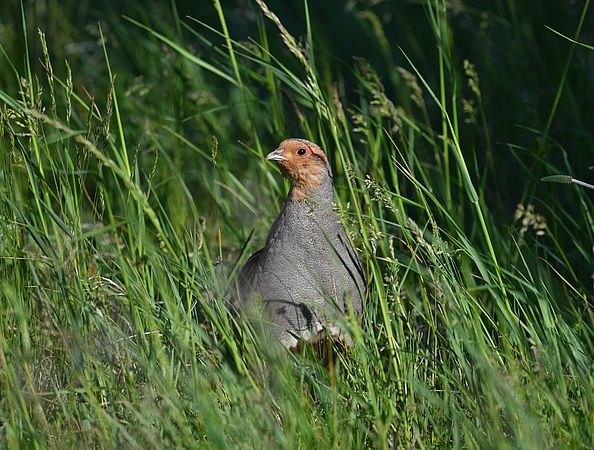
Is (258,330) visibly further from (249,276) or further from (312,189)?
(312,189)

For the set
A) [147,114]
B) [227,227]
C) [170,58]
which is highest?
[170,58]

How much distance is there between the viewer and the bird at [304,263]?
10.9 feet

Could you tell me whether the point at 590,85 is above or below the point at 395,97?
above

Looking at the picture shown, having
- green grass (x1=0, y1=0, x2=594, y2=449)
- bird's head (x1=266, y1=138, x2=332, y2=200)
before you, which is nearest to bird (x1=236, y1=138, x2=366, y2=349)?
bird's head (x1=266, y1=138, x2=332, y2=200)

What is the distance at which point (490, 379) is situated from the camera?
96.0 inches

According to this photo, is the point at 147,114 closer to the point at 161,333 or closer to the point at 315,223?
the point at 315,223

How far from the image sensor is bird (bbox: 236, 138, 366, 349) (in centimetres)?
332

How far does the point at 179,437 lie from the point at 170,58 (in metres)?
2.24

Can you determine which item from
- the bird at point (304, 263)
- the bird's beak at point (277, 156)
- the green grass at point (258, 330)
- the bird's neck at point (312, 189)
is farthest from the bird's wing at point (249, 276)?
the bird's beak at point (277, 156)

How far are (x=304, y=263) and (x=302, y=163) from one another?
361 mm

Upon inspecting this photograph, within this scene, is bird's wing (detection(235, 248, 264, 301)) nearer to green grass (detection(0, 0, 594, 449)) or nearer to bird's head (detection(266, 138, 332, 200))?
green grass (detection(0, 0, 594, 449))

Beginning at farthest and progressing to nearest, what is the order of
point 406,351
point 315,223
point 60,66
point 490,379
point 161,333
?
point 60,66, point 315,223, point 161,333, point 406,351, point 490,379

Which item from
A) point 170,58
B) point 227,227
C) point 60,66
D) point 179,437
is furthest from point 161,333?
point 60,66

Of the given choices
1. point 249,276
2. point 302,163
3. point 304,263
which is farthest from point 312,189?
point 249,276
